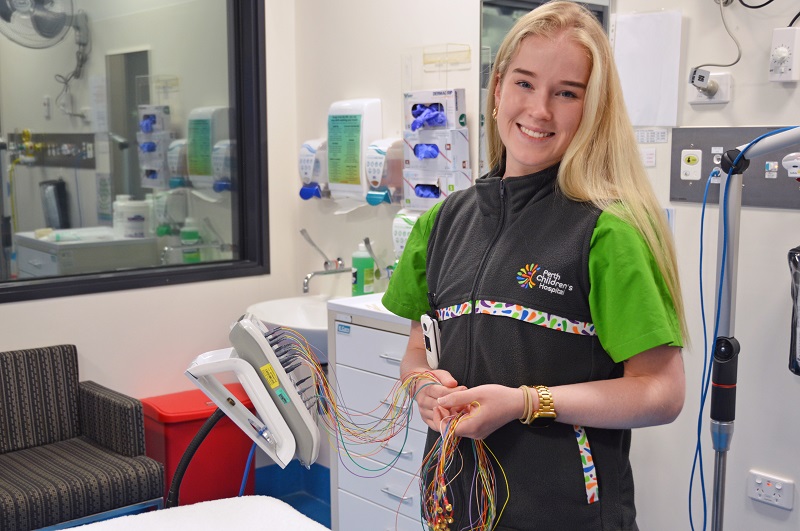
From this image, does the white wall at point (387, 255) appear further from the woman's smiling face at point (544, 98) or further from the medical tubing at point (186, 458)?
the medical tubing at point (186, 458)

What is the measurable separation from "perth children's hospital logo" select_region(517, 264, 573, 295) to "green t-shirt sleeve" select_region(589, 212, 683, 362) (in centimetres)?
5

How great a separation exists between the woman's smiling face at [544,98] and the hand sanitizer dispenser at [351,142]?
1.92m

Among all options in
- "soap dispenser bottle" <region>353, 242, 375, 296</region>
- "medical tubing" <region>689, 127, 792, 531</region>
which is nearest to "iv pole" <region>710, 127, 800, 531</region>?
"medical tubing" <region>689, 127, 792, 531</region>

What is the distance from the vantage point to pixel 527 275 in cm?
138

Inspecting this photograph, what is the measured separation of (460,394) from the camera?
135cm

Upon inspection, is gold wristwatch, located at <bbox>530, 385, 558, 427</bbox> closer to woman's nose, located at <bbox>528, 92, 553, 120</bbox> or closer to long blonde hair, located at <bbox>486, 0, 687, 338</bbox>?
long blonde hair, located at <bbox>486, 0, 687, 338</bbox>

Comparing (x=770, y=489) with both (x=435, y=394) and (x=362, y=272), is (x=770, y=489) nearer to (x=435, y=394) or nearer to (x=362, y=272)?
(x=435, y=394)

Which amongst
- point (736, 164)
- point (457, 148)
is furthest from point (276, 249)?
point (736, 164)

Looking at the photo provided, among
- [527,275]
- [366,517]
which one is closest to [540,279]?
[527,275]

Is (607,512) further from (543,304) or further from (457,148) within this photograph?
(457,148)

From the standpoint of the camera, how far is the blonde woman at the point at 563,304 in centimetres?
131

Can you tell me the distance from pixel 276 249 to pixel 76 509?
151 cm

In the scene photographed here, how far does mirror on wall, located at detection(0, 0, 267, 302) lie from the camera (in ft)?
10.9

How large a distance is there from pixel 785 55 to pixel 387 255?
1.69 meters
